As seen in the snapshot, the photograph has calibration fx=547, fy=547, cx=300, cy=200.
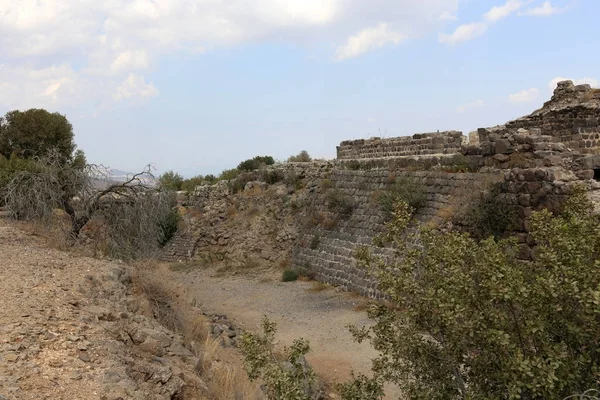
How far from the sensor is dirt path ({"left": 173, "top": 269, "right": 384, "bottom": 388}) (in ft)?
32.6

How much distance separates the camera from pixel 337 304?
1345 centimetres

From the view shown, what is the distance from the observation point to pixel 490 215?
37.9ft

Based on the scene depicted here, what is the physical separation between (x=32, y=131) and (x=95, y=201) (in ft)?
60.8

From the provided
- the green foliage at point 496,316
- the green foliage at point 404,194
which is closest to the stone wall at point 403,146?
the green foliage at point 404,194

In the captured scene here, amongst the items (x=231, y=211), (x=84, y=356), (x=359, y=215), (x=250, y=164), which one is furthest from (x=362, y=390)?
(x=250, y=164)

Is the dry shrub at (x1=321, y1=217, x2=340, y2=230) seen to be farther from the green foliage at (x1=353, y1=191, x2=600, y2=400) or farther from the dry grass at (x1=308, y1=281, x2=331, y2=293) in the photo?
the green foliage at (x1=353, y1=191, x2=600, y2=400)

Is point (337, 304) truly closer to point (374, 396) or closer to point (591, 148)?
Answer: point (591, 148)

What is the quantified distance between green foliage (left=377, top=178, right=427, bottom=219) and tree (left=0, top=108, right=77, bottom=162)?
61.9 feet

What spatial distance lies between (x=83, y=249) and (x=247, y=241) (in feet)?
28.5

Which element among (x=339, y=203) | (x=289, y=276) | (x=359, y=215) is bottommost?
(x=289, y=276)

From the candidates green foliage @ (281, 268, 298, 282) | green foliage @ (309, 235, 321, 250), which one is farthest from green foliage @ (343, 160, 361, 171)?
green foliage @ (281, 268, 298, 282)

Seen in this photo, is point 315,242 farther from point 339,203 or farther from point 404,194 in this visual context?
point 404,194

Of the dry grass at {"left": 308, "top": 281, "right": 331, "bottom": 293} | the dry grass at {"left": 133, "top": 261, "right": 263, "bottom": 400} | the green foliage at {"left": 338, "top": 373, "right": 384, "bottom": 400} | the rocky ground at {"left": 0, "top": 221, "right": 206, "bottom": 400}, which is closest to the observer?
the rocky ground at {"left": 0, "top": 221, "right": 206, "bottom": 400}

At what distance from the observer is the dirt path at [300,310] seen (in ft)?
32.6
